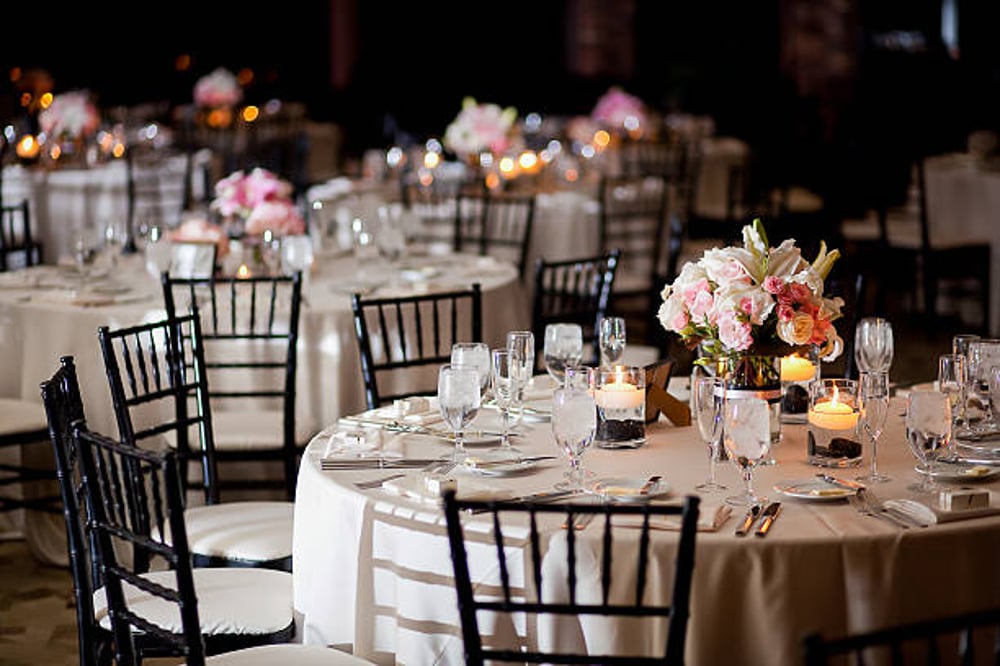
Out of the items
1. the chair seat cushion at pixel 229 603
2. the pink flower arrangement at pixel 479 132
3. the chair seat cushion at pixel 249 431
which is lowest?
the chair seat cushion at pixel 229 603

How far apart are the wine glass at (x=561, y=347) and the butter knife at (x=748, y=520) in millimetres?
972

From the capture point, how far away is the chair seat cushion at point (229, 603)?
335cm

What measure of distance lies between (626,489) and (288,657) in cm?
72

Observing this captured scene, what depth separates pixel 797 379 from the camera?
3.77 m

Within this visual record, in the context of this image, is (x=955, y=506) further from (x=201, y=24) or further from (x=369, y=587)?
(x=201, y=24)

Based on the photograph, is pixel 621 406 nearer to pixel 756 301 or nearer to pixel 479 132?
pixel 756 301

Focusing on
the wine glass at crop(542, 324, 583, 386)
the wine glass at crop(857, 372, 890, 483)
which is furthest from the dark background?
the wine glass at crop(857, 372, 890, 483)

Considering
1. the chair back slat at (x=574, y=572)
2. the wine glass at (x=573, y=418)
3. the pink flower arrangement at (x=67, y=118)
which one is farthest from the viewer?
the pink flower arrangement at (x=67, y=118)

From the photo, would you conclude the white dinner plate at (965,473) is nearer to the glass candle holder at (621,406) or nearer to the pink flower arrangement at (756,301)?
the pink flower arrangement at (756,301)

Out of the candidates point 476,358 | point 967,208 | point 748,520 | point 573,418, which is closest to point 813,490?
point 748,520

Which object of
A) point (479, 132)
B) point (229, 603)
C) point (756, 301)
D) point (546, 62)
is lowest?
point (229, 603)

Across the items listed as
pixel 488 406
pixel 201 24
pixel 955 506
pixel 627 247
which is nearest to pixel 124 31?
pixel 201 24

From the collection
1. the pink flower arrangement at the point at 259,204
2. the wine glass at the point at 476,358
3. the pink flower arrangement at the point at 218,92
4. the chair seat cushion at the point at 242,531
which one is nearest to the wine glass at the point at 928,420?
the wine glass at the point at 476,358

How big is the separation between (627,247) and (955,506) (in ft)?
17.8
